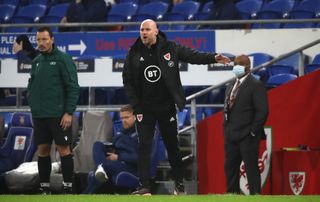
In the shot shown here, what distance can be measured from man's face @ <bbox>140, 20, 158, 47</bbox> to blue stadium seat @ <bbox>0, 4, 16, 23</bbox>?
29.8 feet

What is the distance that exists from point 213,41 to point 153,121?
5006 mm

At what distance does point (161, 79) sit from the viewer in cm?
1012

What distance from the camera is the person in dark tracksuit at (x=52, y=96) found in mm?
10664

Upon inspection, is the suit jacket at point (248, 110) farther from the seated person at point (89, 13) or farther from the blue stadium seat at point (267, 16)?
the seated person at point (89, 13)

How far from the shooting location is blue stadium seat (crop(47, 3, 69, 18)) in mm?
18500

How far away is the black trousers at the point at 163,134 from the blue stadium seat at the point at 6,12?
9.15 meters

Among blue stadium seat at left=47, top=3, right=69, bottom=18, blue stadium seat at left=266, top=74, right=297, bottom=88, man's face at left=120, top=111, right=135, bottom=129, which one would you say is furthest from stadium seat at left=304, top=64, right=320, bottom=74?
blue stadium seat at left=47, top=3, right=69, bottom=18

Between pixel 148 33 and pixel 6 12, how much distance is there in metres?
9.49

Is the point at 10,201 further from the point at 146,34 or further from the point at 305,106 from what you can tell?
the point at 305,106

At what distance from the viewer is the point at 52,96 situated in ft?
35.0

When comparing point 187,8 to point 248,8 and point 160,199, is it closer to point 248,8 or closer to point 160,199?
point 248,8

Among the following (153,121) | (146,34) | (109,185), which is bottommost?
(109,185)

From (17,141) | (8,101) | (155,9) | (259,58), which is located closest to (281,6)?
(259,58)

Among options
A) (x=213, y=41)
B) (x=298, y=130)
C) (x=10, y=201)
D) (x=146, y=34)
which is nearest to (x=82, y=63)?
(x=213, y=41)
